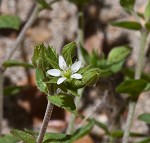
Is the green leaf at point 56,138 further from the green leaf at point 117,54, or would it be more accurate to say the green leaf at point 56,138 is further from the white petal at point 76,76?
the green leaf at point 117,54

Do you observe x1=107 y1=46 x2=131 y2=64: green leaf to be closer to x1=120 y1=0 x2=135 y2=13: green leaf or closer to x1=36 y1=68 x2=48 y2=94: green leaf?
x1=120 y1=0 x2=135 y2=13: green leaf

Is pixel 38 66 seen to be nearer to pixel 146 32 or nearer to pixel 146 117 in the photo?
pixel 146 117

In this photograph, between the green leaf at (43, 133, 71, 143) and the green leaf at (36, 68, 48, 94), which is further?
the green leaf at (43, 133, 71, 143)

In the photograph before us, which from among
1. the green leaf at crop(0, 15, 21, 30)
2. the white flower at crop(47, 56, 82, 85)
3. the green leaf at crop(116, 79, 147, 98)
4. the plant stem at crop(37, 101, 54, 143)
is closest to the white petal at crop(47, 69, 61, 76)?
the white flower at crop(47, 56, 82, 85)

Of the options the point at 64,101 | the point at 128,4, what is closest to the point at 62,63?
the point at 64,101

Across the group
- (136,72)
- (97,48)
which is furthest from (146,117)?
(97,48)

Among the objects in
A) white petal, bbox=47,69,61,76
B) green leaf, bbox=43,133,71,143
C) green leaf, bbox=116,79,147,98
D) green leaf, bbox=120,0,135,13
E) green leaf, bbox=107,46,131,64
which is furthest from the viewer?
green leaf, bbox=107,46,131,64
